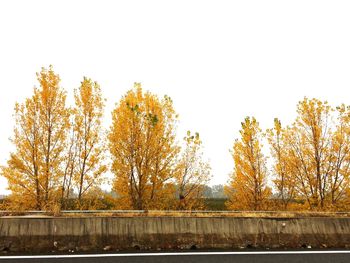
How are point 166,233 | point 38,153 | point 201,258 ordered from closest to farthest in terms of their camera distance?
point 201,258
point 166,233
point 38,153

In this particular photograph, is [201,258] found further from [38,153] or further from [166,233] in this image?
[38,153]

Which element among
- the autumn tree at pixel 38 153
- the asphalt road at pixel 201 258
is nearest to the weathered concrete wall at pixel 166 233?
the asphalt road at pixel 201 258

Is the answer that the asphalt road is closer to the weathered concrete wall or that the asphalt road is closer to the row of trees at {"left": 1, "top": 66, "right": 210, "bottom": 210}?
the weathered concrete wall

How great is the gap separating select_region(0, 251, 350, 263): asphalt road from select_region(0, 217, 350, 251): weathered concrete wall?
661mm

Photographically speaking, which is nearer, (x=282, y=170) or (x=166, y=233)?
(x=166, y=233)

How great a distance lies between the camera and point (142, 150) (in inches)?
801

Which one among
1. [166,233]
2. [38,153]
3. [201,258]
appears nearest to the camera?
[201,258]

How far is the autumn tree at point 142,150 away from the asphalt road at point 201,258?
1429 cm

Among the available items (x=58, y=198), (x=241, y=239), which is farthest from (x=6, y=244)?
(x=58, y=198)

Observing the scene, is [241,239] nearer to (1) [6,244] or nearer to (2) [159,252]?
(2) [159,252]

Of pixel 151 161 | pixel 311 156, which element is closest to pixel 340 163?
pixel 311 156

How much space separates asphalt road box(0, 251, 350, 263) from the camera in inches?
209

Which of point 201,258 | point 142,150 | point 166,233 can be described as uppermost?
point 142,150

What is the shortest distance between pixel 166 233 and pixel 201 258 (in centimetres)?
134
